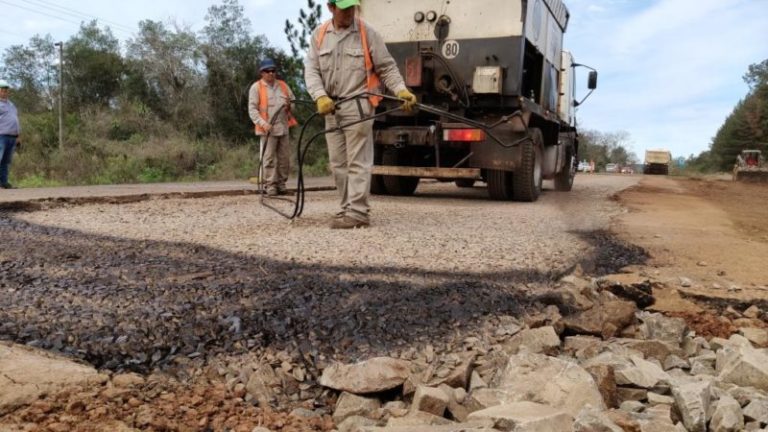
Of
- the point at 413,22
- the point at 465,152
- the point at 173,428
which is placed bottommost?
the point at 173,428

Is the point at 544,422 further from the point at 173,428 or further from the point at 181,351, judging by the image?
the point at 181,351

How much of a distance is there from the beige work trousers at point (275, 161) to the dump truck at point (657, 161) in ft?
141

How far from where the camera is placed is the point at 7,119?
28.4 feet

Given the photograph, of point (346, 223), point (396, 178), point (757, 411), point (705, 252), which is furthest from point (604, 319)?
point (396, 178)

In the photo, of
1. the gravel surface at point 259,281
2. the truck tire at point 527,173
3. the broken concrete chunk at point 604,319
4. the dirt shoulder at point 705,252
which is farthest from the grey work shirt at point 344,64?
the truck tire at point 527,173

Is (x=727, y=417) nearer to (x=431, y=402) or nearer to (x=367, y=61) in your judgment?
(x=431, y=402)

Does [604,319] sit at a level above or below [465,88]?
below

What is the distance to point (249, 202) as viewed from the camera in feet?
22.1

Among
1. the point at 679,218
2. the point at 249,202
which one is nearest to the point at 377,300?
the point at 249,202

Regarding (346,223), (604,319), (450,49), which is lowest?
(604,319)

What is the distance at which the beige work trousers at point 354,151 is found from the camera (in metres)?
4.77

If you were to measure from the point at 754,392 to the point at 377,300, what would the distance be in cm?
141

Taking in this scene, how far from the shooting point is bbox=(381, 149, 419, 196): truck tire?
8.45 m

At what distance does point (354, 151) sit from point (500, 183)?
12.1 ft
